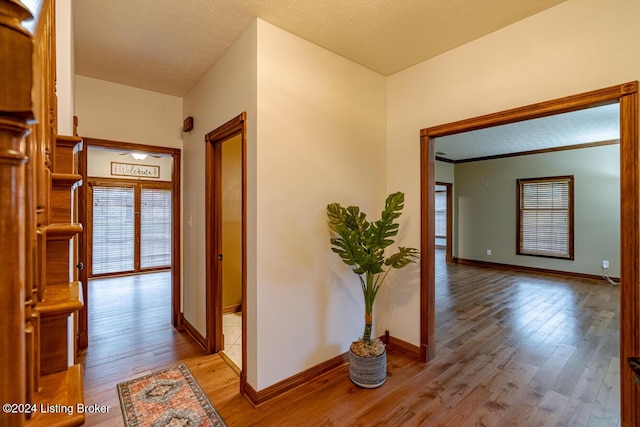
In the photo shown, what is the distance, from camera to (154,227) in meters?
6.81

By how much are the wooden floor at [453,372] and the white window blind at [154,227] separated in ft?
7.78

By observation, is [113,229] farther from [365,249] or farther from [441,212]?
[441,212]

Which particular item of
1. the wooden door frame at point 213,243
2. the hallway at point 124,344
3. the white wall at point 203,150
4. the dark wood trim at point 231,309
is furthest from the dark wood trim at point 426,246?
the dark wood trim at point 231,309

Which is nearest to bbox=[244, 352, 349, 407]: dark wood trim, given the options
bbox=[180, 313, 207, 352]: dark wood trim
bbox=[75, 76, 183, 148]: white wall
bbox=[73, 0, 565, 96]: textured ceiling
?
bbox=[180, 313, 207, 352]: dark wood trim

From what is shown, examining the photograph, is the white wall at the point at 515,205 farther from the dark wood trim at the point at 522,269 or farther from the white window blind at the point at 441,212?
the white window blind at the point at 441,212

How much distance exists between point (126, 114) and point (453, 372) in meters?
4.19

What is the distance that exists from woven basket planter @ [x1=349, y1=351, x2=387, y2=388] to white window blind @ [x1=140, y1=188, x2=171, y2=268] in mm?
6055

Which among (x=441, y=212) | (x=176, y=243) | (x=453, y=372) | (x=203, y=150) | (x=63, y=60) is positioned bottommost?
(x=453, y=372)

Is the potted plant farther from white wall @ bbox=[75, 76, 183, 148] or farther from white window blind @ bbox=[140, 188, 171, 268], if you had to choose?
white window blind @ bbox=[140, 188, 171, 268]

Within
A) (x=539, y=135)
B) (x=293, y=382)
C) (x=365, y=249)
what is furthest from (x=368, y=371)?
(x=539, y=135)

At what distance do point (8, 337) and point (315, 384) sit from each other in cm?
226

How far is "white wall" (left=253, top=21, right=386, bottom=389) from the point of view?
214 cm

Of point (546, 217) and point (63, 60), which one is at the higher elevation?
point (63, 60)

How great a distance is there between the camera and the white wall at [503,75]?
179cm
